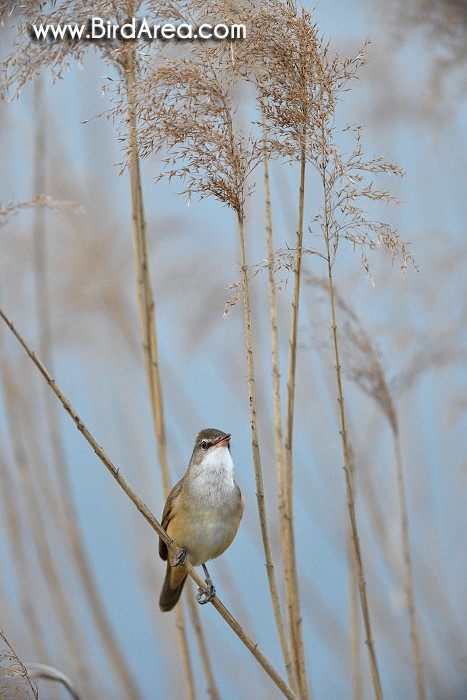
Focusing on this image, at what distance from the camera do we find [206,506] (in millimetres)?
1838

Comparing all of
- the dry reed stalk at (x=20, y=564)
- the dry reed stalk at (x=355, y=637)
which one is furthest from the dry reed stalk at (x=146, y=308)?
the dry reed stalk at (x=20, y=564)

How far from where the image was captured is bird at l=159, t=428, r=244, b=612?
183cm

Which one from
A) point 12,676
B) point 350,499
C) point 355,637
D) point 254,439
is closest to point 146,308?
point 254,439

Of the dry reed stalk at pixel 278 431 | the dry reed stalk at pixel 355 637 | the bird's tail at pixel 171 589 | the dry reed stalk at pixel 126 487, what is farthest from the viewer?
the dry reed stalk at pixel 355 637

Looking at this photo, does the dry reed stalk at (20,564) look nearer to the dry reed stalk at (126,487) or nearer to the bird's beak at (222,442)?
the bird's beak at (222,442)

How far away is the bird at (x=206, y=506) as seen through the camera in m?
1.83

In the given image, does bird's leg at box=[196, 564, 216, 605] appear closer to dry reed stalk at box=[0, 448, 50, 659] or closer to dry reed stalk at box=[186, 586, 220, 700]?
dry reed stalk at box=[186, 586, 220, 700]

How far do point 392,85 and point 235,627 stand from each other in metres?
3.44

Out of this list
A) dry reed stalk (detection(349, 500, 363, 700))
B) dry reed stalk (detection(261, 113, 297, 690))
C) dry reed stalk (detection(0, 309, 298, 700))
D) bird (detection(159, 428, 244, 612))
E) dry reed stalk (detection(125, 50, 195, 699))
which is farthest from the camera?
dry reed stalk (detection(349, 500, 363, 700))

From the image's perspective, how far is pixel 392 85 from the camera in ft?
13.2

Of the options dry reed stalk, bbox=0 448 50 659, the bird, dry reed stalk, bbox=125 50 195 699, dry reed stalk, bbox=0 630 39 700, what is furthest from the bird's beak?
dry reed stalk, bbox=0 448 50 659

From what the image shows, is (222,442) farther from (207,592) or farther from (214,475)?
(207,592)

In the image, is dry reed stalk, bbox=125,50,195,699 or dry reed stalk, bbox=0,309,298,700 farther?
dry reed stalk, bbox=125,50,195,699

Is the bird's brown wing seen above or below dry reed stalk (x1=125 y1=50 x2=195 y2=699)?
below
